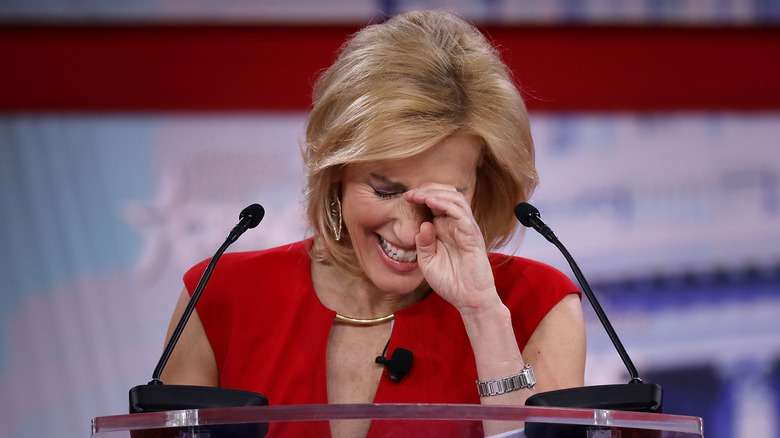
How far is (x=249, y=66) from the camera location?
3090mm

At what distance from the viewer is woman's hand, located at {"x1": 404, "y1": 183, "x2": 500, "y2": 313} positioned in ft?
4.93

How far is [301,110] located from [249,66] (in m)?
0.25

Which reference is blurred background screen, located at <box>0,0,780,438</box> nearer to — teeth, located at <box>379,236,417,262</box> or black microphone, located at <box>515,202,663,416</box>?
teeth, located at <box>379,236,417,262</box>

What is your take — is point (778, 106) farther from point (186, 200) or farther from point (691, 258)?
point (186, 200)

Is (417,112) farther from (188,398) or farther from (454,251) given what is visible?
(188,398)

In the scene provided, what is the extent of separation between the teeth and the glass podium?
0.69 meters

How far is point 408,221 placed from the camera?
1.57 metres

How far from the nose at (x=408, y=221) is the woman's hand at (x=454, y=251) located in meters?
0.02

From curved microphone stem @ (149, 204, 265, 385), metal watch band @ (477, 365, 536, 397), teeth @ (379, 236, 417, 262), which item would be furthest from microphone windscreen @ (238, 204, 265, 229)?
metal watch band @ (477, 365, 536, 397)

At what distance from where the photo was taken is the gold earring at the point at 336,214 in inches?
68.6

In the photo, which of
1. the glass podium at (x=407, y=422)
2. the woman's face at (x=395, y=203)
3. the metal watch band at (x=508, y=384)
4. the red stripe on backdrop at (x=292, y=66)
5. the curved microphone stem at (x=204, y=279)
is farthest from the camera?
the red stripe on backdrop at (x=292, y=66)

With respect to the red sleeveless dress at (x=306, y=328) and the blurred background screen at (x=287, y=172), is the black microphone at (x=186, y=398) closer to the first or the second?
the red sleeveless dress at (x=306, y=328)

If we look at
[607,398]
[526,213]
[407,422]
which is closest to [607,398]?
[607,398]

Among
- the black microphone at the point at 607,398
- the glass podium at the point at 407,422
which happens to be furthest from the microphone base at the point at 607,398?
the glass podium at the point at 407,422
